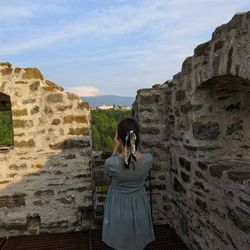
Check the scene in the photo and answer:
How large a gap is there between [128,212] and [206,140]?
1.21 metres

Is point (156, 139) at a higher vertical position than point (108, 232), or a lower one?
higher

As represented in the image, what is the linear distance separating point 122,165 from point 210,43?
4.89 feet

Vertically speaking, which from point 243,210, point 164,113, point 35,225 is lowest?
point 35,225

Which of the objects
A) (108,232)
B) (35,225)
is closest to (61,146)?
(35,225)

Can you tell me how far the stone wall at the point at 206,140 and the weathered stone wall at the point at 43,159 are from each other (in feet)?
3.24

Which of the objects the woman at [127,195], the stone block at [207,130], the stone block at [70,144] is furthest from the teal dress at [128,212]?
the stone block at [70,144]

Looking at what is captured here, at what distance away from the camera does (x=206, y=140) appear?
138 inches

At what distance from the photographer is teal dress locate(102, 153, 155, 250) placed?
2.91 metres

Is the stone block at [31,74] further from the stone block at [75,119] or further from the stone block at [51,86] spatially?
the stone block at [75,119]

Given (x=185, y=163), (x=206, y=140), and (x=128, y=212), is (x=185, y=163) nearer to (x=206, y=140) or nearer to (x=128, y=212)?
(x=206, y=140)

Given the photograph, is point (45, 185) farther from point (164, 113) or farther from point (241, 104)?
point (241, 104)

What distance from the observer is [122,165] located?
2.82 metres

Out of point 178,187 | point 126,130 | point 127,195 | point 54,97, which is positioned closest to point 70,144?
point 54,97

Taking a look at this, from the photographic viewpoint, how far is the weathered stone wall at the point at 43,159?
4.45m
